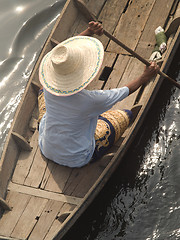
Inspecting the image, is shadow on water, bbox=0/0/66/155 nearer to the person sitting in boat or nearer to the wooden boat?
the wooden boat

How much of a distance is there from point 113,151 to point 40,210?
3.67ft

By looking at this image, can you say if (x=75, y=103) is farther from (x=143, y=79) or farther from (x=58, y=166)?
(x=58, y=166)

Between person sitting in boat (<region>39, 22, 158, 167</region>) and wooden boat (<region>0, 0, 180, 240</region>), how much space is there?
23cm

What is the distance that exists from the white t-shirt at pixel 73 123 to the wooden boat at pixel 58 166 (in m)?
0.27

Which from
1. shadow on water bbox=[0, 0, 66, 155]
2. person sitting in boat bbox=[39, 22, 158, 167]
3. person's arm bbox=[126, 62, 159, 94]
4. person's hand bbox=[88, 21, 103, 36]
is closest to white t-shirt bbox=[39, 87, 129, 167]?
person sitting in boat bbox=[39, 22, 158, 167]

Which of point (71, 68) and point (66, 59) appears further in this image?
point (71, 68)

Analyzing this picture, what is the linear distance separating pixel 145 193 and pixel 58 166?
1.26 m

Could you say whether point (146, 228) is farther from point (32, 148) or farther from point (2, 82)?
point (2, 82)

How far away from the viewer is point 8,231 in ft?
15.4

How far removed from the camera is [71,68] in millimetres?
4129

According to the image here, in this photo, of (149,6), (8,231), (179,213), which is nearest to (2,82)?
(149,6)

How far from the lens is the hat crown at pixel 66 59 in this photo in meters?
4.05

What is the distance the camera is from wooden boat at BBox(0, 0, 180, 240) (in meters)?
4.73

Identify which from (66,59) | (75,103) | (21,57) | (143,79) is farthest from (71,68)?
(21,57)
